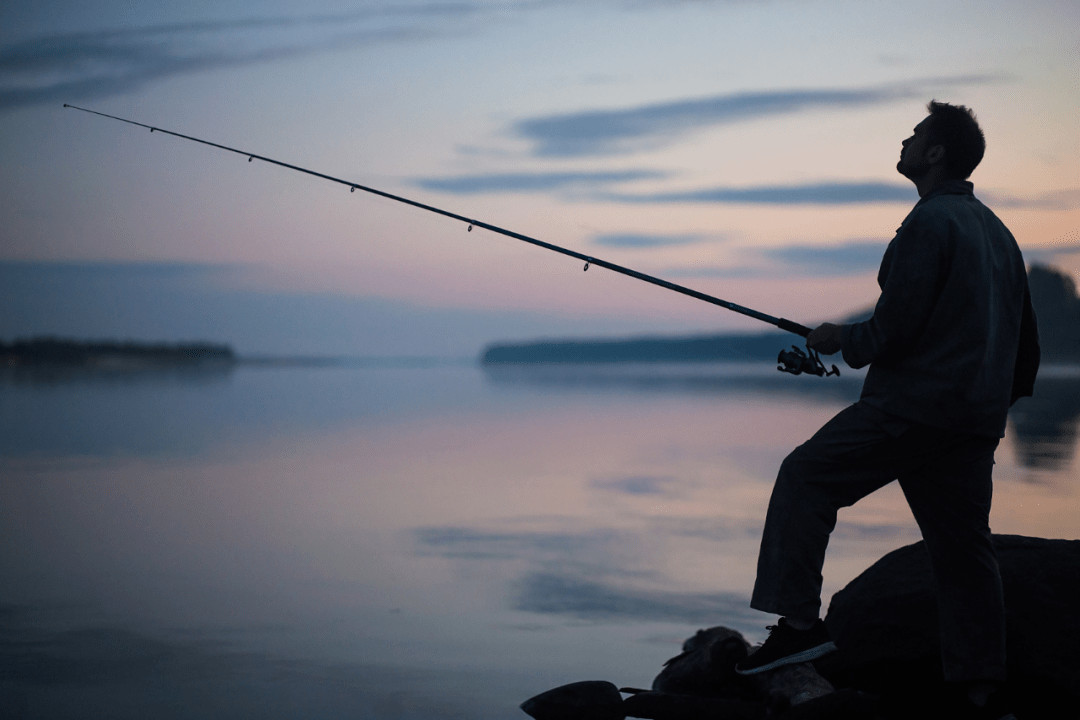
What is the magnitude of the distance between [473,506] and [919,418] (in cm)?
551

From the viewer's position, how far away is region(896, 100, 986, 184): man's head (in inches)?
128

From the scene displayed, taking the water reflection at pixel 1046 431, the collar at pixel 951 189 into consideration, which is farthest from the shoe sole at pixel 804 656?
the water reflection at pixel 1046 431

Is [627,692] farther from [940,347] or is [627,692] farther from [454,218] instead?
[454,218]

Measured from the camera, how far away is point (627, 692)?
3807 millimetres

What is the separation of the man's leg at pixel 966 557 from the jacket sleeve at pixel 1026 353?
0.29 meters

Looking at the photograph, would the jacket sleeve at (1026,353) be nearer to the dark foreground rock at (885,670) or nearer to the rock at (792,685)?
the dark foreground rock at (885,670)

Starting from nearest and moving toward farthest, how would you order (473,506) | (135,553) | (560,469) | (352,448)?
(135,553) → (473,506) → (560,469) → (352,448)

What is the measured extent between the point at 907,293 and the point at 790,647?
3.96 feet

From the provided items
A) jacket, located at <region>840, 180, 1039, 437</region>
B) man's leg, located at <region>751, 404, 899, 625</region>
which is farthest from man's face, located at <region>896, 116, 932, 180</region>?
man's leg, located at <region>751, 404, 899, 625</region>

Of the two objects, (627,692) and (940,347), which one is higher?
(940,347)

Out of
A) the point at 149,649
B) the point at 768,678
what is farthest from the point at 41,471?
the point at 768,678

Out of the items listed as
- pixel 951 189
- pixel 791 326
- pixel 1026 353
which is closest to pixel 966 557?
pixel 1026 353

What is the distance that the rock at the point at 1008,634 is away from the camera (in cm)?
338

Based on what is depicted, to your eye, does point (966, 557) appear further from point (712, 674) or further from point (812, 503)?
point (712, 674)
